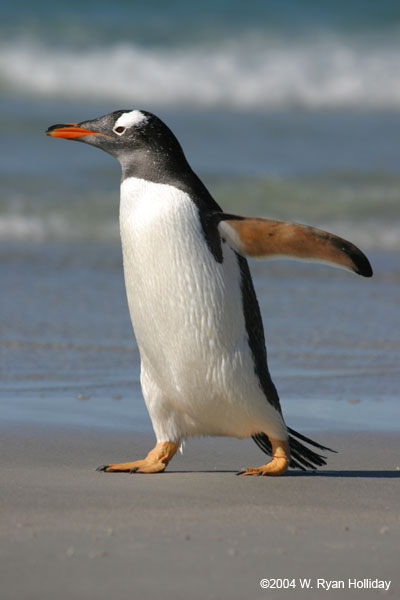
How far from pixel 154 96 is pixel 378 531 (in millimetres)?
19156

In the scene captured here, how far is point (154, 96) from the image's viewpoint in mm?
21234

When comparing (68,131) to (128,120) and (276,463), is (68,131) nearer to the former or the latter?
(128,120)

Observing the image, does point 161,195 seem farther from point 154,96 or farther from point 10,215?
point 154,96

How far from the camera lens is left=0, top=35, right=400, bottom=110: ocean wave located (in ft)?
69.6

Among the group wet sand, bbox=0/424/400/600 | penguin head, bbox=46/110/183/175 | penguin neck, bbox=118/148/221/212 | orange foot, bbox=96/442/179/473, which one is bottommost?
wet sand, bbox=0/424/400/600

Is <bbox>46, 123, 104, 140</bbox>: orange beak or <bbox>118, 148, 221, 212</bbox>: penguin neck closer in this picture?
<bbox>118, 148, 221, 212</bbox>: penguin neck

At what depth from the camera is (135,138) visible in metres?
3.51

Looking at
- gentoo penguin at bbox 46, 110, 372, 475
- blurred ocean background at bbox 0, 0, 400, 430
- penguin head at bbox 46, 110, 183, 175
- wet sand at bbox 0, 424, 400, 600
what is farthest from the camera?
blurred ocean background at bbox 0, 0, 400, 430

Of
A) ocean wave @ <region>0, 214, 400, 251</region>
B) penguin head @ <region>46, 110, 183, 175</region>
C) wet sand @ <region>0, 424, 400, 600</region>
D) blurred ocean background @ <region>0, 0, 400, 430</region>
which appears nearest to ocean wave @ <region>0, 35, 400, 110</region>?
blurred ocean background @ <region>0, 0, 400, 430</region>

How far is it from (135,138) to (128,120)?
0.22ft

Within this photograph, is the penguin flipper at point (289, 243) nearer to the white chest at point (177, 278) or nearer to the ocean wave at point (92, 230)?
the white chest at point (177, 278)

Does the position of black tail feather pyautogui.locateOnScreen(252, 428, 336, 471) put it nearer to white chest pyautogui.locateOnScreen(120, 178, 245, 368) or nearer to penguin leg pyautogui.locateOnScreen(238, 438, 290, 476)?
penguin leg pyautogui.locateOnScreen(238, 438, 290, 476)

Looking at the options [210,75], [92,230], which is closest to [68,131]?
[92,230]

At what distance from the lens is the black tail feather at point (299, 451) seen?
357 cm
